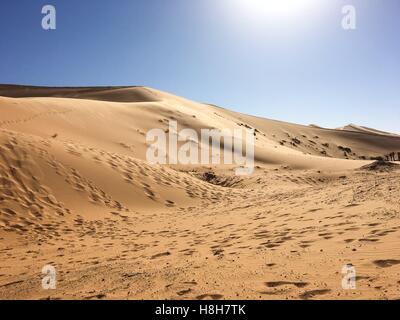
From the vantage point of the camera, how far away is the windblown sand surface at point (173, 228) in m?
4.43

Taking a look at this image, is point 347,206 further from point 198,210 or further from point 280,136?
point 280,136

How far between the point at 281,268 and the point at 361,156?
46.4 m

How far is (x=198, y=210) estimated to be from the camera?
11.7 metres

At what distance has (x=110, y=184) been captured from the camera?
12734mm

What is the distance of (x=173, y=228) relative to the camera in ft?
29.5

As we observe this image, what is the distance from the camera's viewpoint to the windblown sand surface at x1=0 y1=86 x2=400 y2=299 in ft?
14.5

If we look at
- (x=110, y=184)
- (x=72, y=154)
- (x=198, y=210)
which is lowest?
(x=198, y=210)
